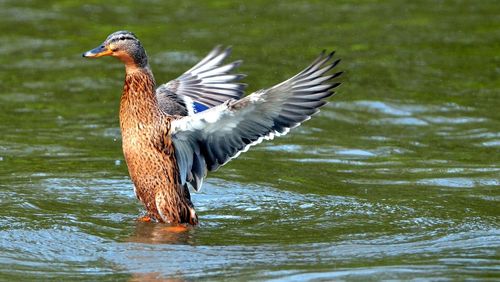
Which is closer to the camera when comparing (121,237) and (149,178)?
(121,237)

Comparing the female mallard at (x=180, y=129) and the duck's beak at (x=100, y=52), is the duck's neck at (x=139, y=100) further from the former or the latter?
the duck's beak at (x=100, y=52)

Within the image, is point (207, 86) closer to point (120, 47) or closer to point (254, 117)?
point (120, 47)

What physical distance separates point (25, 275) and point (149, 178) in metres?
1.96

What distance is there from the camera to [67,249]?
830 cm

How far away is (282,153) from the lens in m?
12.0

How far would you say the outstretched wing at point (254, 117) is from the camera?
341 inches

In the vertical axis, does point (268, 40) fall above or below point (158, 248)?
above

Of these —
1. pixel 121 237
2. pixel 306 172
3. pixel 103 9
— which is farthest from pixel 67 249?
pixel 103 9

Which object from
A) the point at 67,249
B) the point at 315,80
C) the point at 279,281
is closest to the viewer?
the point at 279,281

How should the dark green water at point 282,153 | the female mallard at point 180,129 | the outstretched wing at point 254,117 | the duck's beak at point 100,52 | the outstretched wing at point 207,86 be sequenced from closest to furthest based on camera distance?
1. the dark green water at point 282,153
2. the outstretched wing at point 254,117
3. the female mallard at point 180,129
4. the duck's beak at point 100,52
5. the outstretched wing at point 207,86

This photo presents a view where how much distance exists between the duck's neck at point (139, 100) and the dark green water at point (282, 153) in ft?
2.82

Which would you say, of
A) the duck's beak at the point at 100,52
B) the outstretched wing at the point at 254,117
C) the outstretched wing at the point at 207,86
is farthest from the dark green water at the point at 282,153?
the duck's beak at the point at 100,52

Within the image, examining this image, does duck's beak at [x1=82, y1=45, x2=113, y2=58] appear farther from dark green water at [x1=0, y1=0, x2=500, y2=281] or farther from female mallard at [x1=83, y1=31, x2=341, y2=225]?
dark green water at [x1=0, y1=0, x2=500, y2=281]

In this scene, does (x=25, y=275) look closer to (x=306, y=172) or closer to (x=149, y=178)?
(x=149, y=178)
